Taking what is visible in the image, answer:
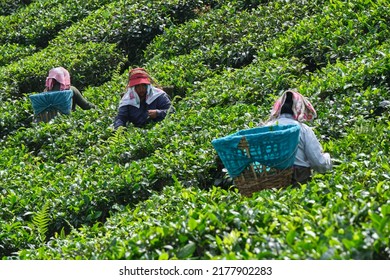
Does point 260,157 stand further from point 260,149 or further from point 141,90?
point 141,90

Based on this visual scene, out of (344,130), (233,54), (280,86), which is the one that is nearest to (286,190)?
(344,130)

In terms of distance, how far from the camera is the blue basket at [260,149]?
7039mm

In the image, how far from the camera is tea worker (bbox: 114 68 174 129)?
11039 mm

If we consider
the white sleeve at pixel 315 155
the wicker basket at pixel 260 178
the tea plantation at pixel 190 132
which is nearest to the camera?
the tea plantation at pixel 190 132

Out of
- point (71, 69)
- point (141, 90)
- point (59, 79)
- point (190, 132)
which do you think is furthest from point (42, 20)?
point (190, 132)

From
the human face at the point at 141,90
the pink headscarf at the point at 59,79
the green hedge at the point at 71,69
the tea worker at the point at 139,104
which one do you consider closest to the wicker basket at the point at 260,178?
the tea worker at the point at 139,104

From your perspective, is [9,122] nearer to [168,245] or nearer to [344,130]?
[344,130]

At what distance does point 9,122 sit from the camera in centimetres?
1287

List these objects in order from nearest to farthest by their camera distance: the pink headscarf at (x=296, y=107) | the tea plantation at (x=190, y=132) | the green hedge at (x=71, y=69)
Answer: the tea plantation at (x=190, y=132), the pink headscarf at (x=296, y=107), the green hedge at (x=71, y=69)

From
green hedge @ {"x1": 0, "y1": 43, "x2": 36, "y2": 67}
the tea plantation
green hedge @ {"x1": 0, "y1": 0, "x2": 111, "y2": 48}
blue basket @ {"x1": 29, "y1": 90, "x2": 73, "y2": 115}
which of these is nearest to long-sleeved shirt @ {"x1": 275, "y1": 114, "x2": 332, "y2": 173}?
the tea plantation

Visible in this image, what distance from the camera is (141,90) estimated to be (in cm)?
1109

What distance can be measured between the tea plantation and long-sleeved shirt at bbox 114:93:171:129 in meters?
0.22

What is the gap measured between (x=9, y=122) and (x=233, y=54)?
325cm

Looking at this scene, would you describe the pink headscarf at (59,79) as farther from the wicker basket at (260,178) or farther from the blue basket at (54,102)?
the wicker basket at (260,178)
